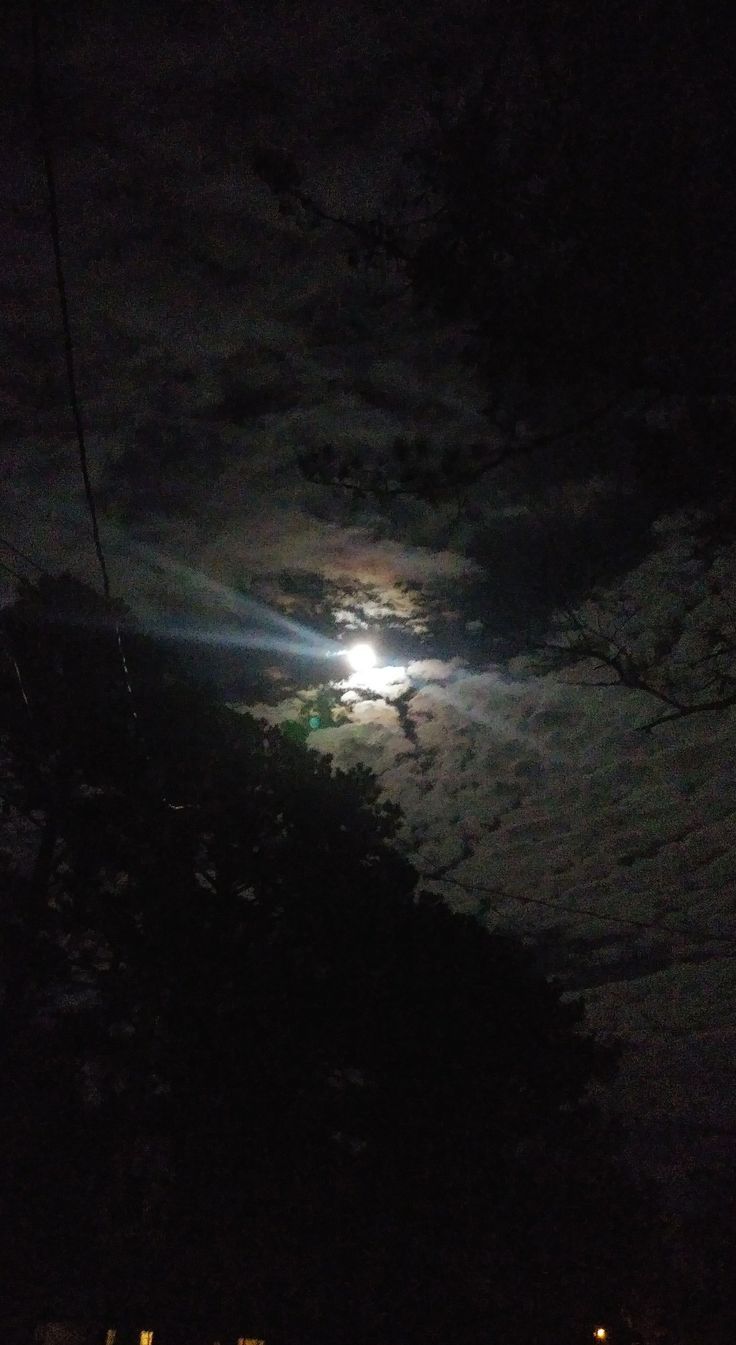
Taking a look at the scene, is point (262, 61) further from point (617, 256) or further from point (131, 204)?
point (617, 256)

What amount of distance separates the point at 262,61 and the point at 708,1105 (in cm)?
1154

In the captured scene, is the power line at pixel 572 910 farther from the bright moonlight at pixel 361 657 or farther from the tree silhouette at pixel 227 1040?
the bright moonlight at pixel 361 657

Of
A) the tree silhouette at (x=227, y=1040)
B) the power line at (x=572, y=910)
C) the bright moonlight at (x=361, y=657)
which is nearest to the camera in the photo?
the tree silhouette at (x=227, y=1040)

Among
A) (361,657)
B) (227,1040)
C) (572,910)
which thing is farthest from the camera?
Answer: (572,910)

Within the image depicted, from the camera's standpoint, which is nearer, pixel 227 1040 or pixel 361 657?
pixel 227 1040

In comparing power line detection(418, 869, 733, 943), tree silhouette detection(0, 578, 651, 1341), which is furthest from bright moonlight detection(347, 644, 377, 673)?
power line detection(418, 869, 733, 943)

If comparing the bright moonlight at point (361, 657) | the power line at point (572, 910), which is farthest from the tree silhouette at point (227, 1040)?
the power line at point (572, 910)

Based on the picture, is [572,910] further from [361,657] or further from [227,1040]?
[227,1040]

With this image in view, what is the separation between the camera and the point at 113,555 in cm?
569

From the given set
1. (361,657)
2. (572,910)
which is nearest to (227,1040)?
(361,657)

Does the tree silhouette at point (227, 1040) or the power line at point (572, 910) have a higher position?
the power line at point (572, 910)

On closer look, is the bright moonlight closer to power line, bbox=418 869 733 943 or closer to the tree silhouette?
the tree silhouette

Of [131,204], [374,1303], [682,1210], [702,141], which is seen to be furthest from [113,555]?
[682,1210]

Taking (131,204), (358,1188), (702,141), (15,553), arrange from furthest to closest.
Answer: (358,1188), (15,553), (131,204), (702,141)
